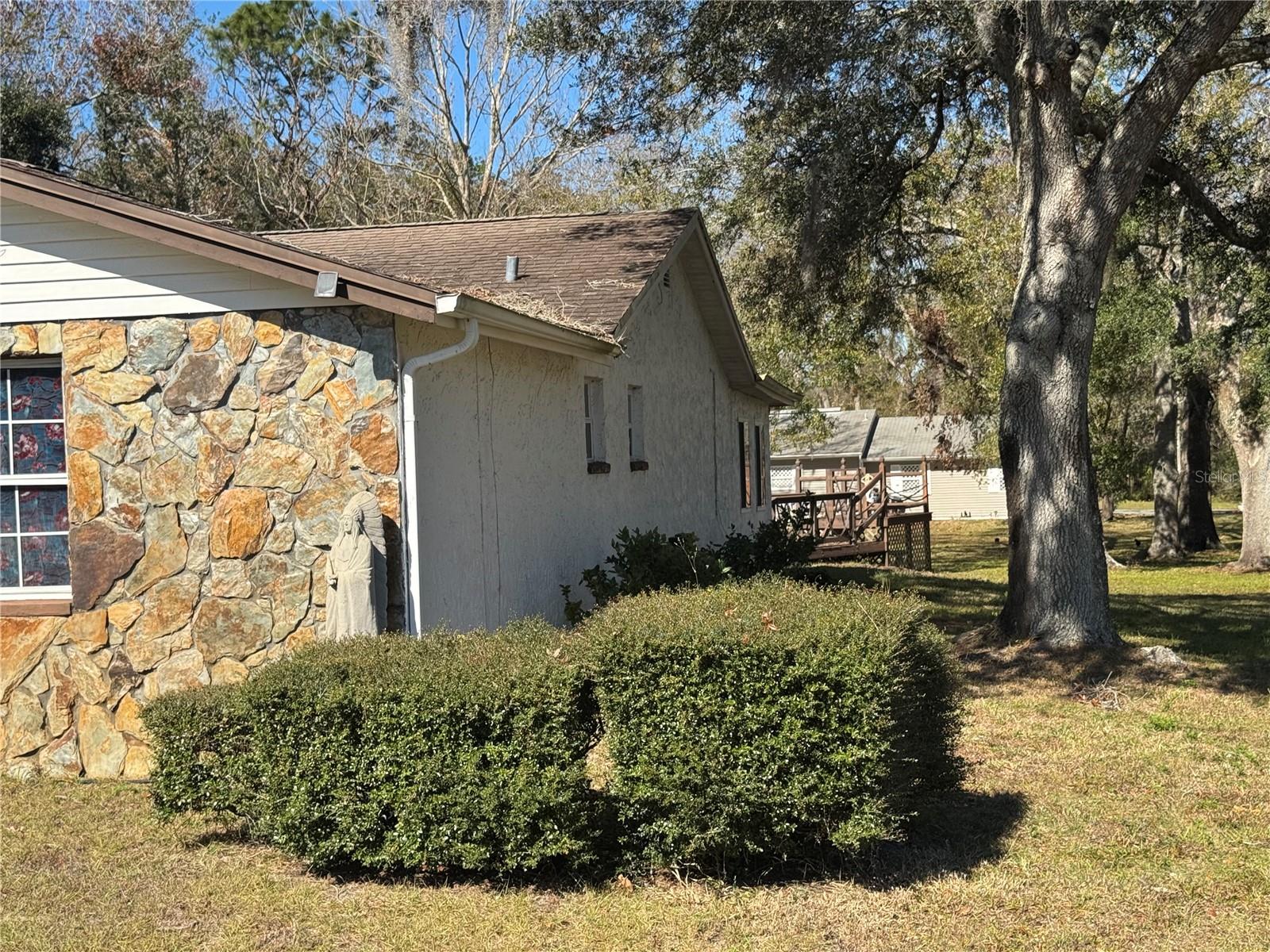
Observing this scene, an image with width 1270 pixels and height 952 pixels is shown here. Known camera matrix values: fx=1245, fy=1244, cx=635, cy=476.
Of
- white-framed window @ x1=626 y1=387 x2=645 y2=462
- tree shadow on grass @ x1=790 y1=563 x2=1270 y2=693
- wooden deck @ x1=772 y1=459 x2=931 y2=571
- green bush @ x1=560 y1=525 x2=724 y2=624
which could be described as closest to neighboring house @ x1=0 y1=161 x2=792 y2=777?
green bush @ x1=560 y1=525 x2=724 y2=624

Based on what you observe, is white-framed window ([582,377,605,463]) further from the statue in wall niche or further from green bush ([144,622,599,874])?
green bush ([144,622,599,874])

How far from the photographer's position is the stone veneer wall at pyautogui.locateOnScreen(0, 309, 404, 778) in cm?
786

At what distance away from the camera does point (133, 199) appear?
315 inches

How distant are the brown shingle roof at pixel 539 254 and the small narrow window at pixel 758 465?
660 cm

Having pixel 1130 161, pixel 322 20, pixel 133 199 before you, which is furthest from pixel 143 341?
pixel 322 20

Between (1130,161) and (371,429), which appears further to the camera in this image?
(1130,161)

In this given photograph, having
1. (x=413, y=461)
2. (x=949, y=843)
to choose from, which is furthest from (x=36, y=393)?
(x=949, y=843)

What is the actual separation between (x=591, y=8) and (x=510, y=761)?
9.04m

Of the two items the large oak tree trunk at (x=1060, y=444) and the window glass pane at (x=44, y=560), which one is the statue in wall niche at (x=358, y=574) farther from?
the large oak tree trunk at (x=1060, y=444)

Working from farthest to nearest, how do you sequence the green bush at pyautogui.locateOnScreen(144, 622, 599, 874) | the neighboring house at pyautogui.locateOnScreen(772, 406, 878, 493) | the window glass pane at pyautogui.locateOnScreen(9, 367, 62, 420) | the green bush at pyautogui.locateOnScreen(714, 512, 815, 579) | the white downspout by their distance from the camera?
the neighboring house at pyautogui.locateOnScreen(772, 406, 878, 493) < the green bush at pyautogui.locateOnScreen(714, 512, 815, 579) < the window glass pane at pyautogui.locateOnScreen(9, 367, 62, 420) < the white downspout < the green bush at pyautogui.locateOnScreen(144, 622, 599, 874)

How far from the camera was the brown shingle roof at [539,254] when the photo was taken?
11.0m

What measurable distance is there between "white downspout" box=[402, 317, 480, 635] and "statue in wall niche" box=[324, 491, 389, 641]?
0.55ft

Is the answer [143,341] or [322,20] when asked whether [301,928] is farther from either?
[322,20]

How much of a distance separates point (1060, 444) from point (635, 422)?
166 inches
